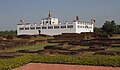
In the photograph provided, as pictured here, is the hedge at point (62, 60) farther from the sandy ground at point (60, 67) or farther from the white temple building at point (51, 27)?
the white temple building at point (51, 27)

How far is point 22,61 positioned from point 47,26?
3341cm

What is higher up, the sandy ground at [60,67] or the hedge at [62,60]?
the hedge at [62,60]

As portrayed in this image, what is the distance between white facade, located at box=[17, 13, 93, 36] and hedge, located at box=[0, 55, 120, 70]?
30235 millimetres

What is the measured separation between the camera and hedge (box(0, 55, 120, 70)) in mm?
7750

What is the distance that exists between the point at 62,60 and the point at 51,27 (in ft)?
107

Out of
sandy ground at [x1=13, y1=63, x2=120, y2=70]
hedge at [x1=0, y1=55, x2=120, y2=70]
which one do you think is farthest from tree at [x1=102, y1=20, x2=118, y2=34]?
sandy ground at [x1=13, y1=63, x2=120, y2=70]

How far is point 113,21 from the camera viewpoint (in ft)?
151

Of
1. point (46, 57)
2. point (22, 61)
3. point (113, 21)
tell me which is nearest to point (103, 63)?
point (46, 57)

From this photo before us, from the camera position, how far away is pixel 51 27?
135 ft

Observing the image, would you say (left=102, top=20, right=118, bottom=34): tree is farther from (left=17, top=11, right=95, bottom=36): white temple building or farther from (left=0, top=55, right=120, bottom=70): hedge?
(left=0, top=55, right=120, bottom=70): hedge

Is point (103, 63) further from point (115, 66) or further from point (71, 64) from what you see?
point (71, 64)

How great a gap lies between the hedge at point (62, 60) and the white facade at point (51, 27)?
30235mm

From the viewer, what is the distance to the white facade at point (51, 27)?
130ft

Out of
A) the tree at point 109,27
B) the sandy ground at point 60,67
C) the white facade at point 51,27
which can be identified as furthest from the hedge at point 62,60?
the tree at point 109,27
